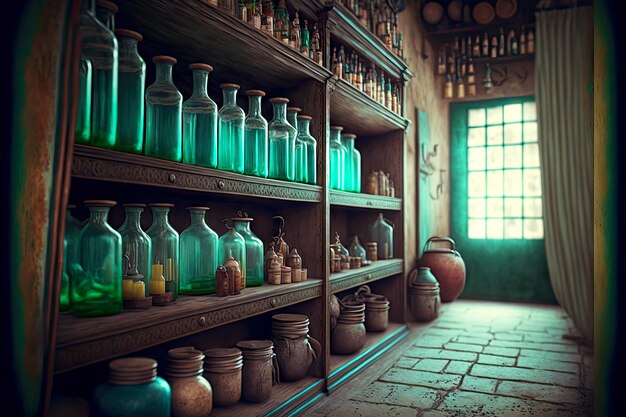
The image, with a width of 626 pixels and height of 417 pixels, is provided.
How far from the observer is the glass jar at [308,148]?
9.62 feet

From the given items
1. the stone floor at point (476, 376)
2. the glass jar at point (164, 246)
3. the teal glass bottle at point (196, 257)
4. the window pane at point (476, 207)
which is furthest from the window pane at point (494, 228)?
the glass jar at point (164, 246)

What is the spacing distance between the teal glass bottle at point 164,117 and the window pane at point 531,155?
18.2 ft

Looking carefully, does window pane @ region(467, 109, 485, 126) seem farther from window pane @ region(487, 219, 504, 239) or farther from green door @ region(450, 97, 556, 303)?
window pane @ region(487, 219, 504, 239)

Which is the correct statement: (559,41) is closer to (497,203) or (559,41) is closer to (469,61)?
(469,61)

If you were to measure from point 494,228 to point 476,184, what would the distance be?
611 mm

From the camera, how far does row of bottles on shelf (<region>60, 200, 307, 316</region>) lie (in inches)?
Result: 67.3


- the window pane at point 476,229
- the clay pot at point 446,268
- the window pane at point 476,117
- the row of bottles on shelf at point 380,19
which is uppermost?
the row of bottles on shelf at point 380,19

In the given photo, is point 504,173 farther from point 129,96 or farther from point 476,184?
point 129,96

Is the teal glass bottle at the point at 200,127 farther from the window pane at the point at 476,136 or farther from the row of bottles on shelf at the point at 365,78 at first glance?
the window pane at the point at 476,136

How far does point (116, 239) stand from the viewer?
1760 millimetres

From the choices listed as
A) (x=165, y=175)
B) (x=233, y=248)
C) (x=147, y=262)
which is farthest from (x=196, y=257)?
(x=165, y=175)

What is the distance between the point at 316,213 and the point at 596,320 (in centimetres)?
165

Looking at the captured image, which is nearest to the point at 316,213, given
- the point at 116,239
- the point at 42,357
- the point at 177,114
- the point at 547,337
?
the point at 177,114

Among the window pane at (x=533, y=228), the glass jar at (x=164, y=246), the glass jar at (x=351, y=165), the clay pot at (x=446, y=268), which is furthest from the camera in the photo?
the window pane at (x=533, y=228)
